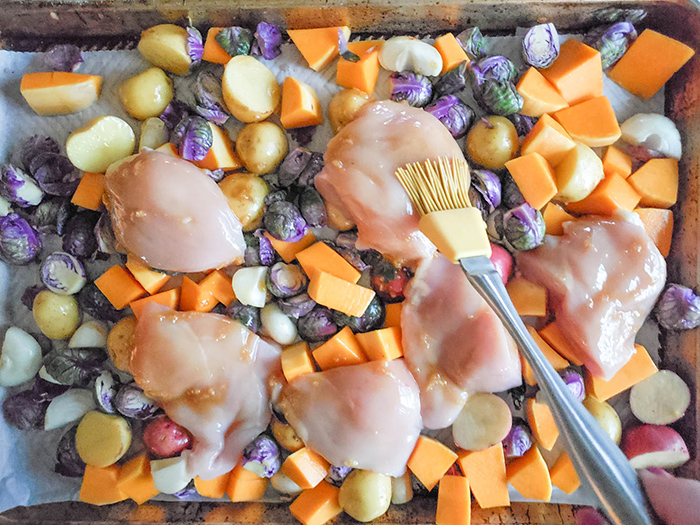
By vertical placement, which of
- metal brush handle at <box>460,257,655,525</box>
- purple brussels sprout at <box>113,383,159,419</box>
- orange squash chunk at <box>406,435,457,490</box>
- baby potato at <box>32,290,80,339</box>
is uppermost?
metal brush handle at <box>460,257,655,525</box>

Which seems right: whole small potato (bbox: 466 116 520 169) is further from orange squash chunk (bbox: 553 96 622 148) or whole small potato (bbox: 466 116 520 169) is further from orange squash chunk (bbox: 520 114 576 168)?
orange squash chunk (bbox: 553 96 622 148)

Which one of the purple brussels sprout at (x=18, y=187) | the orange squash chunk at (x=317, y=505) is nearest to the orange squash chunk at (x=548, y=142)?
the orange squash chunk at (x=317, y=505)

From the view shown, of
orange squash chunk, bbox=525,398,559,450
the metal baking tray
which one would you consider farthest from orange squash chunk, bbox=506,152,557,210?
orange squash chunk, bbox=525,398,559,450

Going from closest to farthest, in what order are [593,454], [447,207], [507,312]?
1. [593,454]
2. [507,312]
3. [447,207]

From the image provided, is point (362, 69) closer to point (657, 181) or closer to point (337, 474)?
point (657, 181)

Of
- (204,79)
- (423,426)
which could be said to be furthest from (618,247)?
(204,79)

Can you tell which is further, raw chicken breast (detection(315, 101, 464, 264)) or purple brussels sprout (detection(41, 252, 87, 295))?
purple brussels sprout (detection(41, 252, 87, 295))

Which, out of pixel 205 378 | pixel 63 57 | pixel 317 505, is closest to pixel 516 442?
pixel 317 505
